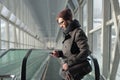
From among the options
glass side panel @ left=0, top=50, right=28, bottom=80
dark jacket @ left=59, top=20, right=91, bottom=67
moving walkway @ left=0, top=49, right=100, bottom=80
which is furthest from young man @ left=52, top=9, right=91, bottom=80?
glass side panel @ left=0, top=50, right=28, bottom=80

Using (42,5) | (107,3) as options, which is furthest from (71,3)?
(107,3)

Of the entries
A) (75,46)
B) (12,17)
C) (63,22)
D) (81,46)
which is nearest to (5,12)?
(12,17)

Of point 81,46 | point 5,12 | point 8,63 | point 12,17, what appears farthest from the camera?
point 12,17

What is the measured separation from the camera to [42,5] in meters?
17.3

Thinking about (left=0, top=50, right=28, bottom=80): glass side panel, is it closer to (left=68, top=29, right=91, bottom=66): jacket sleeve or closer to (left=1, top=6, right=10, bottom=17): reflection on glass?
(left=68, top=29, right=91, bottom=66): jacket sleeve

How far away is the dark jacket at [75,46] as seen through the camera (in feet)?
9.32

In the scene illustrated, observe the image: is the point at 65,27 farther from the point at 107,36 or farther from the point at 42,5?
the point at 42,5

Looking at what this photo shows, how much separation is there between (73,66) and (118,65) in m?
3.05

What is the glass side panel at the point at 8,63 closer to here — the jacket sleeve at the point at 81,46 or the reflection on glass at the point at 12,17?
the jacket sleeve at the point at 81,46

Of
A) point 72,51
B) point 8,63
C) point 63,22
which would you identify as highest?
point 63,22

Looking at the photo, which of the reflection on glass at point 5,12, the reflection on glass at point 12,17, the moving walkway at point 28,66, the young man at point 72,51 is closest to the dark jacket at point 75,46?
the young man at point 72,51

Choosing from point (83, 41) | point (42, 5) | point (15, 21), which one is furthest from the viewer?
point (15, 21)

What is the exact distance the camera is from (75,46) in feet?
9.75

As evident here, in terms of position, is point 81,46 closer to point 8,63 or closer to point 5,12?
point 8,63
